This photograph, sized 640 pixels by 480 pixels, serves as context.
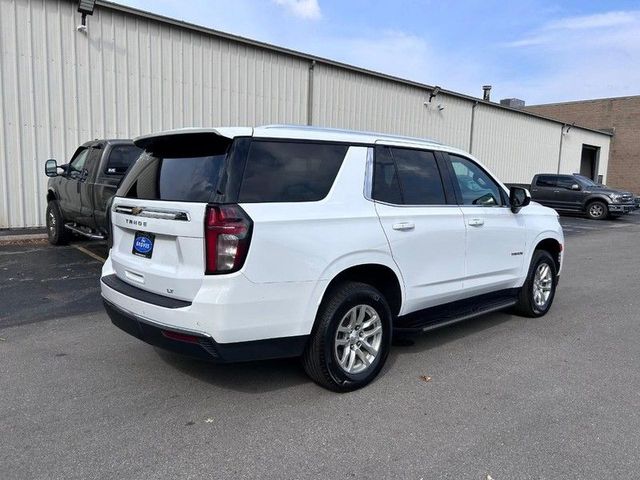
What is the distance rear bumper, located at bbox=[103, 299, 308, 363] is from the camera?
326 cm

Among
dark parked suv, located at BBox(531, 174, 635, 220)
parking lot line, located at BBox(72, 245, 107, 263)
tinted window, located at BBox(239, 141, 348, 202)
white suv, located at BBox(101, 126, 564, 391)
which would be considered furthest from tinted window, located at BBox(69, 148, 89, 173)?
dark parked suv, located at BBox(531, 174, 635, 220)

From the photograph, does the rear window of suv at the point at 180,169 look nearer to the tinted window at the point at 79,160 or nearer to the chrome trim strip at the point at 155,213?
the chrome trim strip at the point at 155,213

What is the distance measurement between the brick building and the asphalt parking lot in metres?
35.0

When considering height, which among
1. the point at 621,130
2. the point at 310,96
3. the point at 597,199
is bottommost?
the point at 597,199

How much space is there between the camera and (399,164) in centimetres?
433

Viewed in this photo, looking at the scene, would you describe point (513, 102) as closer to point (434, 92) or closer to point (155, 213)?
point (434, 92)

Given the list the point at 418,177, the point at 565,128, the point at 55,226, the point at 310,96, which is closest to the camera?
the point at 418,177

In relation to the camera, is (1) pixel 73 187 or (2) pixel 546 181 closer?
(1) pixel 73 187

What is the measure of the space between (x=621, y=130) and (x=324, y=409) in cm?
3904

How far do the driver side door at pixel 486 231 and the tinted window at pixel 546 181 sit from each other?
18.5m

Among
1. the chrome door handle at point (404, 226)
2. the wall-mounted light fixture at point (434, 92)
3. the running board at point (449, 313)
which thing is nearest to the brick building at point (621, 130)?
the wall-mounted light fixture at point (434, 92)

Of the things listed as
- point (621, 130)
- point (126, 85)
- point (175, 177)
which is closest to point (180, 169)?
point (175, 177)

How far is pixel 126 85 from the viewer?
1191 cm

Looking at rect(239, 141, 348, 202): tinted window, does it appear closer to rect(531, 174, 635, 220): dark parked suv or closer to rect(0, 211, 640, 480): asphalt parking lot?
rect(0, 211, 640, 480): asphalt parking lot
